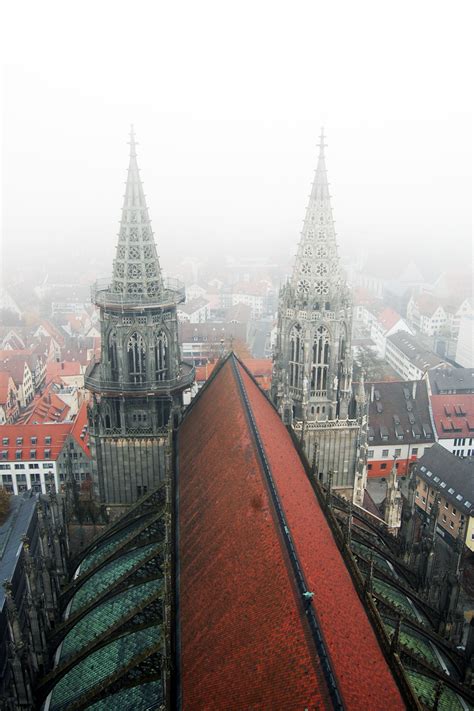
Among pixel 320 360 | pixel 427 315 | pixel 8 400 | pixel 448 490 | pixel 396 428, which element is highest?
pixel 320 360

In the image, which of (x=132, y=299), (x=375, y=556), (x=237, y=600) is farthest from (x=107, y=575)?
(x=132, y=299)

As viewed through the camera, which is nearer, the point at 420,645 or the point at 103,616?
the point at 420,645

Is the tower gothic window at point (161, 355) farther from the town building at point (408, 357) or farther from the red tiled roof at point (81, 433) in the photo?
the town building at point (408, 357)

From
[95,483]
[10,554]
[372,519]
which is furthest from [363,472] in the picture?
[10,554]

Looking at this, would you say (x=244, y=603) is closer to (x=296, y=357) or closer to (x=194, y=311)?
(x=296, y=357)

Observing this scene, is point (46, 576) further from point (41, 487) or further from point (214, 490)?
point (41, 487)

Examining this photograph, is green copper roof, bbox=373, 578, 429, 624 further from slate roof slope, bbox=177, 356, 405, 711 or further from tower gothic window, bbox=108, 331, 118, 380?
tower gothic window, bbox=108, 331, 118, 380
